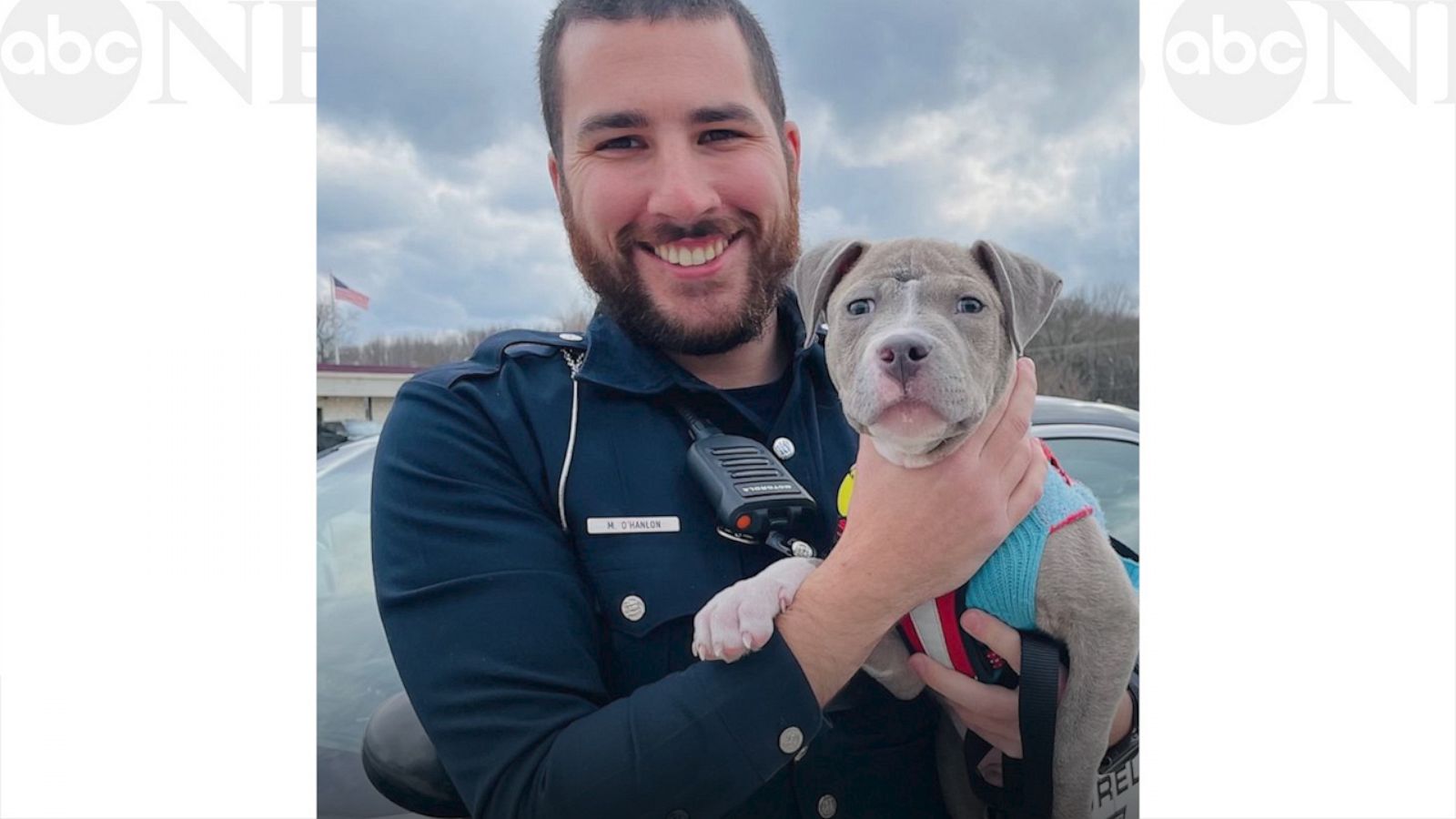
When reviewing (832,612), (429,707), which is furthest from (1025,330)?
(429,707)

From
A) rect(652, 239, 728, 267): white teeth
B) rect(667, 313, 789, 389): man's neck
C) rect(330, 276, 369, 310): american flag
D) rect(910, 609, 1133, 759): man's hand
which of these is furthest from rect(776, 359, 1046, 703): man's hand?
rect(330, 276, 369, 310): american flag

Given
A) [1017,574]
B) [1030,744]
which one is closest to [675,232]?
[1017,574]

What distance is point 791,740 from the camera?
148cm

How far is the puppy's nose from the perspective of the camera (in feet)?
4.81

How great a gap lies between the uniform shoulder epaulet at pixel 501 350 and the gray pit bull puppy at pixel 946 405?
19.2 inches

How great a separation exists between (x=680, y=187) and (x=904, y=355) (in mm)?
546

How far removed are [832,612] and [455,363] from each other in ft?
2.83

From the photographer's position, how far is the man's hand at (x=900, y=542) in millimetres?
1546

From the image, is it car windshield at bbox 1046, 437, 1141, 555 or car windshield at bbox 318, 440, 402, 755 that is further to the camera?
car windshield at bbox 1046, 437, 1141, 555

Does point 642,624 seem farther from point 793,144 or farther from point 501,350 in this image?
point 793,144

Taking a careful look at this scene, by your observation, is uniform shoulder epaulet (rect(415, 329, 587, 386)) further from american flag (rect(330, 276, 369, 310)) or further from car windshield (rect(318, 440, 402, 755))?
car windshield (rect(318, 440, 402, 755))

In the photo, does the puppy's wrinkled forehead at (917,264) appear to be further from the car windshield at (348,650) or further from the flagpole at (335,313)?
the car windshield at (348,650)

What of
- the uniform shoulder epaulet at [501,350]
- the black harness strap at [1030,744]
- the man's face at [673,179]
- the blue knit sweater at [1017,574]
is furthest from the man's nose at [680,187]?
the black harness strap at [1030,744]

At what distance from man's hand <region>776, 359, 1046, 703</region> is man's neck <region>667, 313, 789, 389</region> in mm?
363
